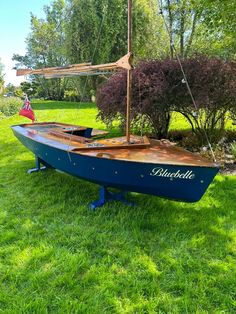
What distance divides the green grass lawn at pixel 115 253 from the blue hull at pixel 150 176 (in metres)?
0.46

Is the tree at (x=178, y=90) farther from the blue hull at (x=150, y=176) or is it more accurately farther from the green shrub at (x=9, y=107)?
the green shrub at (x=9, y=107)

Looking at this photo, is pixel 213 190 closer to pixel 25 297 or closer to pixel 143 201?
pixel 143 201

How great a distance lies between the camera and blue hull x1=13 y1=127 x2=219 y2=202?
313 centimetres

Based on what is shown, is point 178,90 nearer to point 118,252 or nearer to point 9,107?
point 118,252

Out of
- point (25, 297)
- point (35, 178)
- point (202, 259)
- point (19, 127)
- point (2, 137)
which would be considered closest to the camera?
point (25, 297)

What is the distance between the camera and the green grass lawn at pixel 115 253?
2.39 metres

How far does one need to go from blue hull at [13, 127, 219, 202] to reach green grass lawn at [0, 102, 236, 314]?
1.51 feet

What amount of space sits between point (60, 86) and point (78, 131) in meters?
22.5

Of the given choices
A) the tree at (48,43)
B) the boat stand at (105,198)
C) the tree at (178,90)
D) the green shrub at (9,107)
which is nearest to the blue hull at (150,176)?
the boat stand at (105,198)

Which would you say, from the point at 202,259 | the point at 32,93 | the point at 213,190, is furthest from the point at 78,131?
the point at 32,93

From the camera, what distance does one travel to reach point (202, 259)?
2916mm

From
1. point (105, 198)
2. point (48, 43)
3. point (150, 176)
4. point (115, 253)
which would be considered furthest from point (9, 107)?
point (115, 253)

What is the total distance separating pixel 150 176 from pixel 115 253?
86cm

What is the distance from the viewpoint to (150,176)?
322 cm
